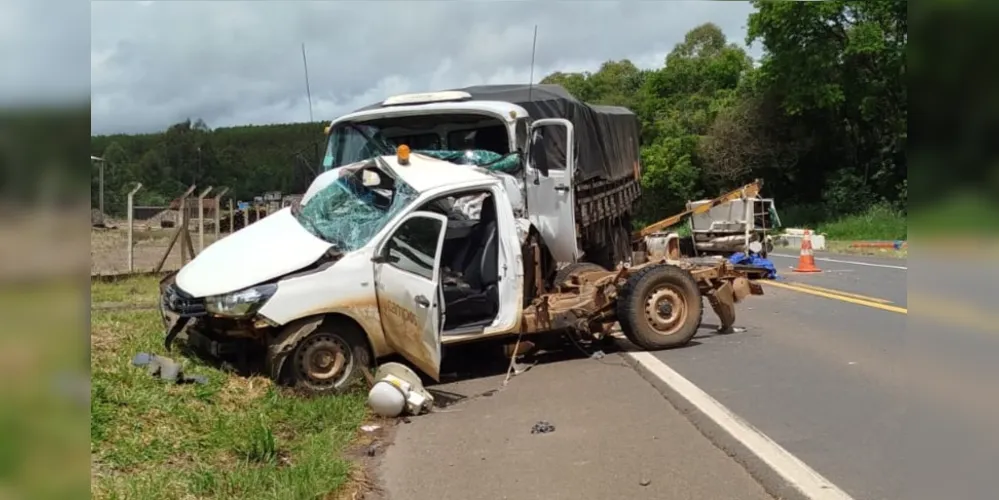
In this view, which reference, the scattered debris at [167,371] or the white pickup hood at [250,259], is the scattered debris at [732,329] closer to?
the white pickup hood at [250,259]

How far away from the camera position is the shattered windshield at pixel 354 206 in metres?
8.07

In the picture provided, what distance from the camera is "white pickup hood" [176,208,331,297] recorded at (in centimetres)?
745

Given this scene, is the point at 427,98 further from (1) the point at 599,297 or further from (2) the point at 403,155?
(1) the point at 599,297

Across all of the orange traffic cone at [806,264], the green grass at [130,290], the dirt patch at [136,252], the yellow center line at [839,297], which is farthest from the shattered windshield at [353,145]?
the orange traffic cone at [806,264]

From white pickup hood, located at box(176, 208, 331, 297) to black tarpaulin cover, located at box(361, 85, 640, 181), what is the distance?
3362 millimetres

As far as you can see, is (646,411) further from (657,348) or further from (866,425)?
(657,348)

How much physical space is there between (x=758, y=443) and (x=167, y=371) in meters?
4.89

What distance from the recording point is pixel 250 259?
305 inches
